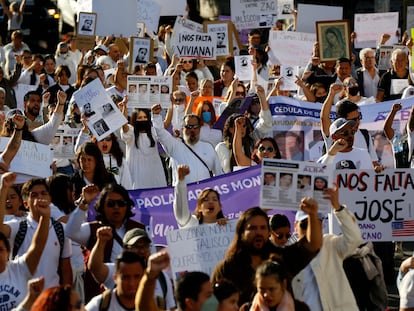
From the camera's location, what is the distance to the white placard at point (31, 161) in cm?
1197

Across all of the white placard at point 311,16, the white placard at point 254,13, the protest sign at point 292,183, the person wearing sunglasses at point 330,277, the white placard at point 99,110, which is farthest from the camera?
the white placard at point 254,13

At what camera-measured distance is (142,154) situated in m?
13.9

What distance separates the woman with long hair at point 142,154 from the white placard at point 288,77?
3613 mm

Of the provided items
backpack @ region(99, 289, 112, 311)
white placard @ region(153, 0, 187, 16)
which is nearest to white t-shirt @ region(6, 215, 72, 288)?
backpack @ region(99, 289, 112, 311)

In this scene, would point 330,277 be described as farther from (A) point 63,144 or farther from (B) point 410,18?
(B) point 410,18

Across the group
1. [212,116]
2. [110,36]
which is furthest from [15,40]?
[212,116]

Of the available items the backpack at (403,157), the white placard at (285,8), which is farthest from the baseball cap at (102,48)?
the backpack at (403,157)

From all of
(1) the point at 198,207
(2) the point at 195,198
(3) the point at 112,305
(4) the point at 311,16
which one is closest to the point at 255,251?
(3) the point at 112,305

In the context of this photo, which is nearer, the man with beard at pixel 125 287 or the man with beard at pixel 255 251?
the man with beard at pixel 125 287

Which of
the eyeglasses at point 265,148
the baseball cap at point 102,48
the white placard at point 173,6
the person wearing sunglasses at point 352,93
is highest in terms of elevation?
the white placard at point 173,6

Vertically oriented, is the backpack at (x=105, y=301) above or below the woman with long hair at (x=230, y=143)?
below

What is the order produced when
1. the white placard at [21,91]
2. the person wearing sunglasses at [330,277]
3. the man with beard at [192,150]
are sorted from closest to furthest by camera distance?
Answer: the person wearing sunglasses at [330,277] < the man with beard at [192,150] < the white placard at [21,91]

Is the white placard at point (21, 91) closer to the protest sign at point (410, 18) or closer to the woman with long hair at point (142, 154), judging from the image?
the woman with long hair at point (142, 154)

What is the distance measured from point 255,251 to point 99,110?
16.6 ft
